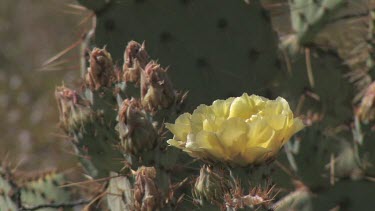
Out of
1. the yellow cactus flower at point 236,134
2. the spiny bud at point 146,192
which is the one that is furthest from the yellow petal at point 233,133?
the spiny bud at point 146,192

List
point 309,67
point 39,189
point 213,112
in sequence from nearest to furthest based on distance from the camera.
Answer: point 213,112 → point 39,189 → point 309,67

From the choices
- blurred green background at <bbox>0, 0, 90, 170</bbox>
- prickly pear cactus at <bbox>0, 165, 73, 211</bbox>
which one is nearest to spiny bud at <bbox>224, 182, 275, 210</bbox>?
prickly pear cactus at <bbox>0, 165, 73, 211</bbox>

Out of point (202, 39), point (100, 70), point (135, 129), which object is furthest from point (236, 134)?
point (202, 39)

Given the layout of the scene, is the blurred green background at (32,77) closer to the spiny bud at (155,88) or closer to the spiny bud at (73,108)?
the spiny bud at (73,108)

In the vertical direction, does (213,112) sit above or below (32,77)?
above

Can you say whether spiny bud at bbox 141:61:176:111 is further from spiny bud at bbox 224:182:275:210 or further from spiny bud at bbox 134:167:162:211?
spiny bud at bbox 224:182:275:210

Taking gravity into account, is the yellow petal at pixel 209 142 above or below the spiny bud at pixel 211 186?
above

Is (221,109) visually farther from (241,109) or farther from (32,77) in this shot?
(32,77)
